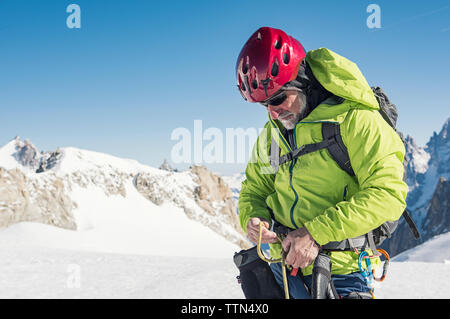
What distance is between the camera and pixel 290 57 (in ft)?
8.23

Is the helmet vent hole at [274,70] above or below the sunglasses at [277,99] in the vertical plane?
above

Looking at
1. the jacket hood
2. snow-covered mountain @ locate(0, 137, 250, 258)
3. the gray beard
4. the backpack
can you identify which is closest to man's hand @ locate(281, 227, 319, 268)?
the backpack

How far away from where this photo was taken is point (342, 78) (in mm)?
2314

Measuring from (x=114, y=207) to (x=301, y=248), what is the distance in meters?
42.8

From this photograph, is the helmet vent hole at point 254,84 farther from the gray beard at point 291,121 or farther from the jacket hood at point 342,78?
the jacket hood at point 342,78

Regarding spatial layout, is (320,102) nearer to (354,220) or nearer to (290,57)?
(290,57)

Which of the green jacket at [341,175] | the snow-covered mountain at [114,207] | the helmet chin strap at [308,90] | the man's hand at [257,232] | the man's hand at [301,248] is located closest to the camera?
the green jacket at [341,175]

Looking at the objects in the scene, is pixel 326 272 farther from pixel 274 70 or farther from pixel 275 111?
pixel 274 70

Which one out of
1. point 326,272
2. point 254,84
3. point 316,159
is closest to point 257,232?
point 326,272

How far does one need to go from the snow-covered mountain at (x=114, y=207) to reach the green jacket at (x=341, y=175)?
19.9 metres

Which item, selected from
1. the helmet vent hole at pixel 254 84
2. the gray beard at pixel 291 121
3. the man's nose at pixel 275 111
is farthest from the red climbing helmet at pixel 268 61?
the gray beard at pixel 291 121

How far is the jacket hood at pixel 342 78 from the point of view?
2.21m
